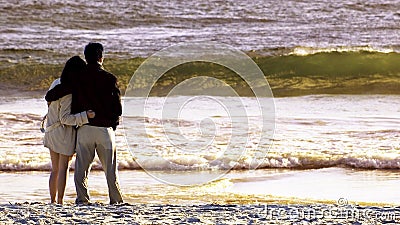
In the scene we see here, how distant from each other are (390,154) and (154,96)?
9.23 metres

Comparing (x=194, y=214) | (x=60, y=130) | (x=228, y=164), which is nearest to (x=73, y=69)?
(x=60, y=130)

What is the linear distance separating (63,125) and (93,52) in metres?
0.67

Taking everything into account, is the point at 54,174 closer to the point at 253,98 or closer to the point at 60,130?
the point at 60,130

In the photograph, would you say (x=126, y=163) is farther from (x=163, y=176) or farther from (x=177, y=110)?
(x=177, y=110)

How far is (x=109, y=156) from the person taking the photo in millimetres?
7348

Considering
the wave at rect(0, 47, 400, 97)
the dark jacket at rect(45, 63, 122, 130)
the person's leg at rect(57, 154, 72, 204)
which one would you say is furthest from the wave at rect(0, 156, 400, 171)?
the wave at rect(0, 47, 400, 97)

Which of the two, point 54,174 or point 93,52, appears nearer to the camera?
point 93,52

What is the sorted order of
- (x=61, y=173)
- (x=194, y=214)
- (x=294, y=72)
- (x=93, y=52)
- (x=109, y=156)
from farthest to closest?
(x=294, y=72), (x=61, y=173), (x=109, y=156), (x=93, y=52), (x=194, y=214)

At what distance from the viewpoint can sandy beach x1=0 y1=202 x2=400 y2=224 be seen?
20.9 ft

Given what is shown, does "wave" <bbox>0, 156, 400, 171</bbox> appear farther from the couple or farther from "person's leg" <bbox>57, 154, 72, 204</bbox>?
the couple

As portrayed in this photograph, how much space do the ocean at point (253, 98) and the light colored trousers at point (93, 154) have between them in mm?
1232

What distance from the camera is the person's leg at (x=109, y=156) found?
287 inches

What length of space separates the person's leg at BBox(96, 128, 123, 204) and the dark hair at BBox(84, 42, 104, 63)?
0.57 meters

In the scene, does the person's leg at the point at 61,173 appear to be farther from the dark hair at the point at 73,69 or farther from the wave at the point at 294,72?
the wave at the point at 294,72
